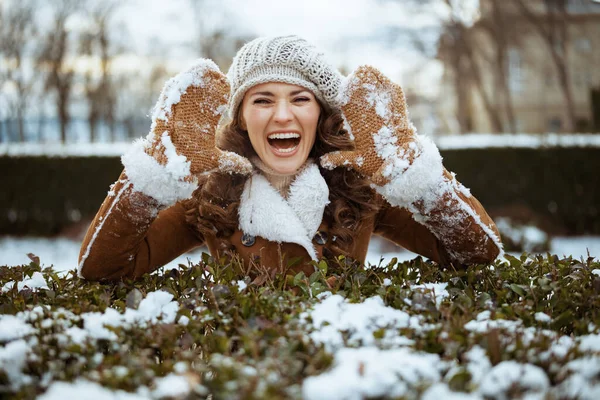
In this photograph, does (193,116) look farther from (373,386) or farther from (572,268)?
(572,268)

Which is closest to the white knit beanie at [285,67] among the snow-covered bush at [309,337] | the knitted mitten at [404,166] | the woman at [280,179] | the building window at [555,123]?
the woman at [280,179]

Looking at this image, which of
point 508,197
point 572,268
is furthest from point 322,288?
point 508,197

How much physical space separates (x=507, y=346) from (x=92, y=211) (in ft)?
29.1

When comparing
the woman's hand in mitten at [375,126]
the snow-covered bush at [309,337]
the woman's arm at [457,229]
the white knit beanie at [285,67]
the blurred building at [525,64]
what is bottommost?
the snow-covered bush at [309,337]

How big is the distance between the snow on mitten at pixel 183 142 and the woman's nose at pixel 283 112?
0.24 meters

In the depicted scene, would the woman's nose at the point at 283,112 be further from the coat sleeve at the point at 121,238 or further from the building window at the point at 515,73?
the building window at the point at 515,73

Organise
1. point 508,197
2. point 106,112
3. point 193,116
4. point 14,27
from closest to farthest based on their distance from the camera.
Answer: point 193,116 < point 508,197 < point 14,27 < point 106,112

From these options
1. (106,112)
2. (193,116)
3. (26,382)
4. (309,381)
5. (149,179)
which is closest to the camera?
(309,381)

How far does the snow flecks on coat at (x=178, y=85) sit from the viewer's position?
2.02 meters

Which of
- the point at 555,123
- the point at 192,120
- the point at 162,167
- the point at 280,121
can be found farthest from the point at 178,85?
the point at 555,123

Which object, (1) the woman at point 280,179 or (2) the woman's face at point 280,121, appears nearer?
(1) the woman at point 280,179

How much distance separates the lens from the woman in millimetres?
1984

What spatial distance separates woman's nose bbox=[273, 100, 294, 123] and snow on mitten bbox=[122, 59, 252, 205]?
245 mm

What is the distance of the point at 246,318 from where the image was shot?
5.04 feet
